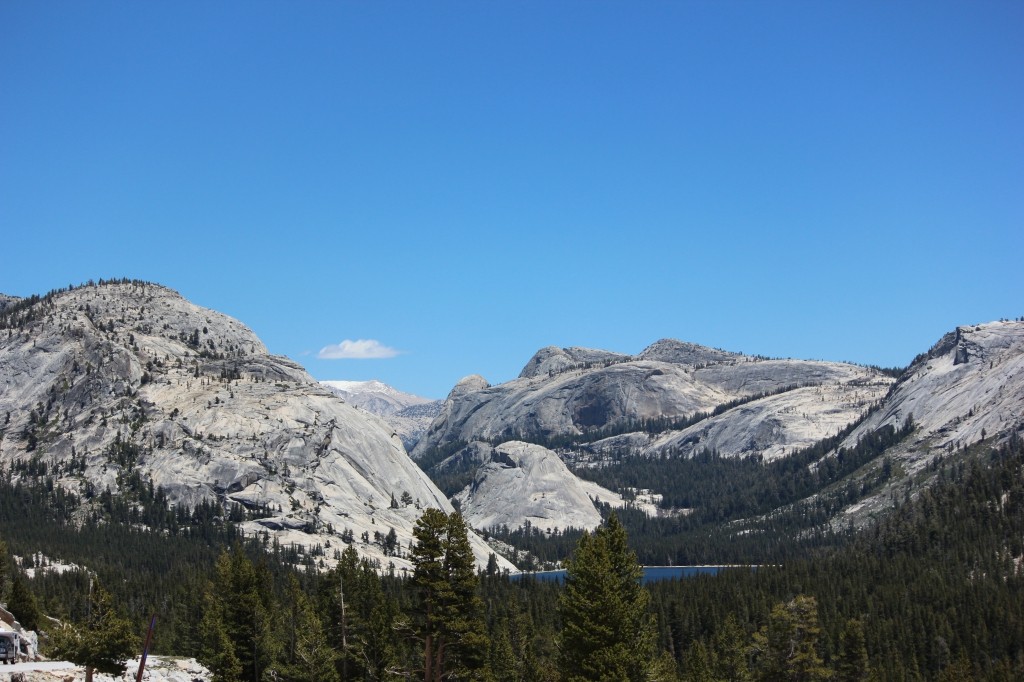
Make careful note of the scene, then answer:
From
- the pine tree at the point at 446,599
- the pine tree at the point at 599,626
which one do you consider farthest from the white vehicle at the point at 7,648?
the pine tree at the point at 599,626

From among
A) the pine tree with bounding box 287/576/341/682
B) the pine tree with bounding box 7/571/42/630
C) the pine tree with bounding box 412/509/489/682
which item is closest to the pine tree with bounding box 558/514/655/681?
the pine tree with bounding box 412/509/489/682

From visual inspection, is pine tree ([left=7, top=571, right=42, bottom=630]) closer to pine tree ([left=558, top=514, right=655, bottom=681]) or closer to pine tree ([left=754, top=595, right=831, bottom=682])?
pine tree ([left=558, top=514, right=655, bottom=681])

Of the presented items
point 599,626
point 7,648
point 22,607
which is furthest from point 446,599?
point 22,607

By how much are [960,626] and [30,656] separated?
539 ft

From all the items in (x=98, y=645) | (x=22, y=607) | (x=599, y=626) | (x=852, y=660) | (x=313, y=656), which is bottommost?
(x=852, y=660)

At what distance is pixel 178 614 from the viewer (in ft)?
523

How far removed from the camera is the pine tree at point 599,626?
205ft

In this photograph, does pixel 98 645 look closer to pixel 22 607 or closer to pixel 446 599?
pixel 446 599

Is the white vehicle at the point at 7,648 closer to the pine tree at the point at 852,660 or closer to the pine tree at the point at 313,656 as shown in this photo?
the pine tree at the point at 313,656

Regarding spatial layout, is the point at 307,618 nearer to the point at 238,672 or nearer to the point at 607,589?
the point at 238,672

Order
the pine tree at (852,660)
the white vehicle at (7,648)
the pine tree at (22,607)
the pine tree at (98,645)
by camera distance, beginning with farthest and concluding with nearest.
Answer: the pine tree at (22,607), the pine tree at (852,660), the white vehicle at (7,648), the pine tree at (98,645)

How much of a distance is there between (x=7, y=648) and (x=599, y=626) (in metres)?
44.5

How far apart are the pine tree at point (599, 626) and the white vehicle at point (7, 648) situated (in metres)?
41.1

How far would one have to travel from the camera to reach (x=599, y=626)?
2474 inches
